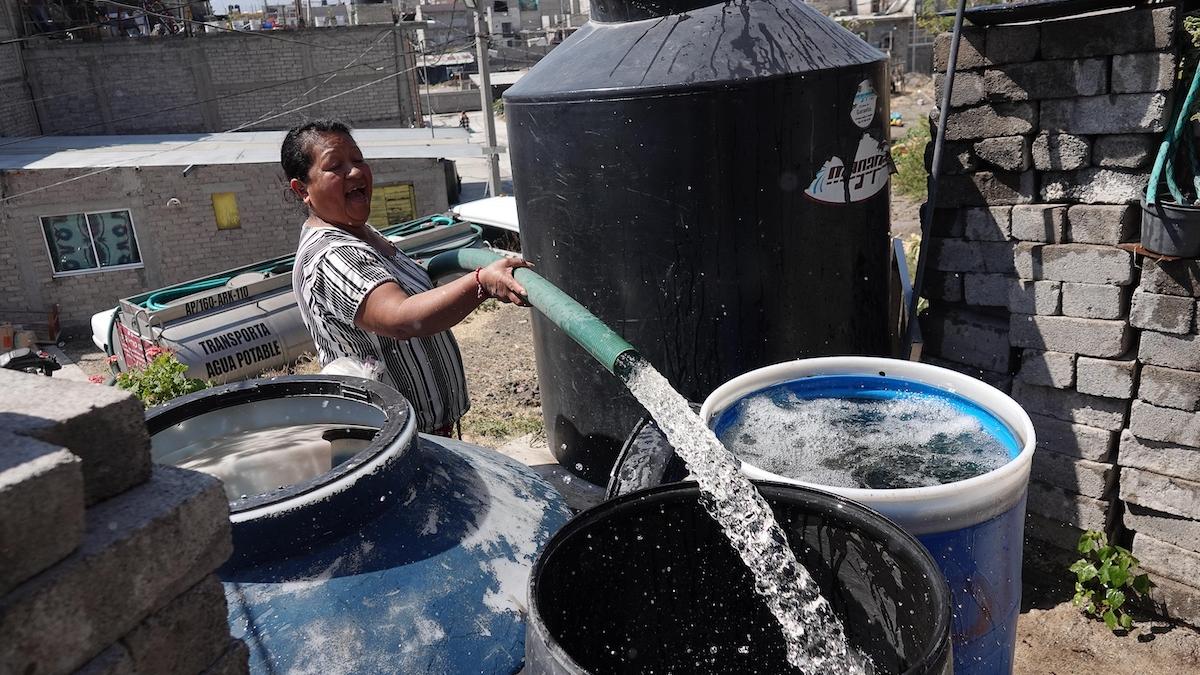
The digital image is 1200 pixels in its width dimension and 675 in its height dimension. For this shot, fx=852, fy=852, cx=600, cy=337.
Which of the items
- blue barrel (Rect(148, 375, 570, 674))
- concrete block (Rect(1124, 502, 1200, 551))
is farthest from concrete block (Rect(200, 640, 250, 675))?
concrete block (Rect(1124, 502, 1200, 551))

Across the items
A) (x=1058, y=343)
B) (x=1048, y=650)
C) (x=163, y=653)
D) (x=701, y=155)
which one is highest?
(x=701, y=155)

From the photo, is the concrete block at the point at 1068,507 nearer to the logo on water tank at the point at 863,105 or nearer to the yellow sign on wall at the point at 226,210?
the logo on water tank at the point at 863,105

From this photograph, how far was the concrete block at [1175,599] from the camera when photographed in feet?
10.8

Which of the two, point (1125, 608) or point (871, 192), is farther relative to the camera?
point (1125, 608)

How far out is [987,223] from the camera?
11.3 feet

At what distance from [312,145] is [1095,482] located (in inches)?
126

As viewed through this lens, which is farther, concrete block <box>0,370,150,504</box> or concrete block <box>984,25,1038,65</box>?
concrete block <box>984,25,1038,65</box>

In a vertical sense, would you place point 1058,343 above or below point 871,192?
below

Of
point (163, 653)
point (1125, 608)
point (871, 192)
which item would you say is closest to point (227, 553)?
point (163, 653)

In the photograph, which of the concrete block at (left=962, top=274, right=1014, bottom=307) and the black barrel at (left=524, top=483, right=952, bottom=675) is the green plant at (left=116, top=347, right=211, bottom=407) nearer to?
the concrete block at (left=962, top=274, right=1014, bottom=307)

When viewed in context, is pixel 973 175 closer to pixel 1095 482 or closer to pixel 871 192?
pixel 871 192

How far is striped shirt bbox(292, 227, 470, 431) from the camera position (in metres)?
2.60

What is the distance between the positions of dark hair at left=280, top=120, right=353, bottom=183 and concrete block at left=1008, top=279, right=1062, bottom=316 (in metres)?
2.66

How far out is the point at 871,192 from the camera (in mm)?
2975
